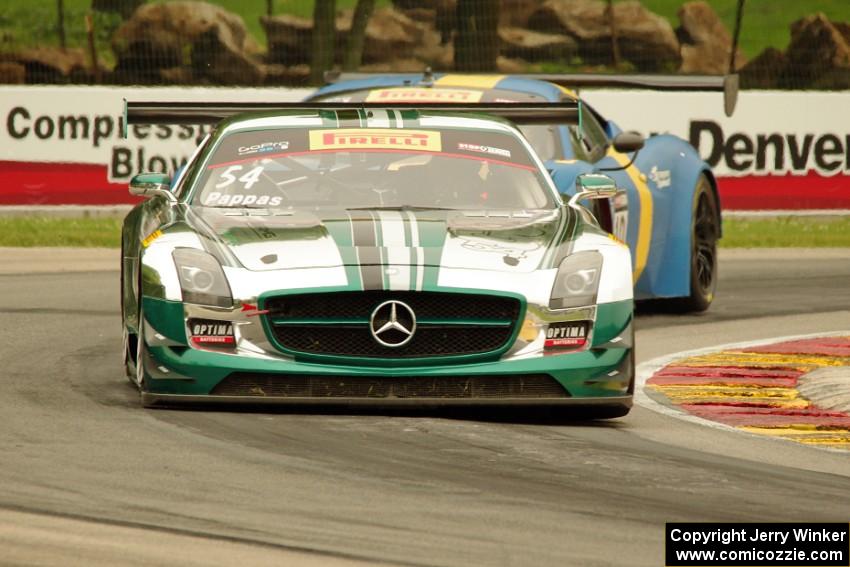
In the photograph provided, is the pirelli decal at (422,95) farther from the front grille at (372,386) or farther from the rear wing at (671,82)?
the front grille at (372,386)

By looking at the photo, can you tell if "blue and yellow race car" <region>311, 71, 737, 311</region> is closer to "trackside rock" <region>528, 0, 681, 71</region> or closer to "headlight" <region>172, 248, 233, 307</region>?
"headlight" <region>172, 248, 233, 307</region>

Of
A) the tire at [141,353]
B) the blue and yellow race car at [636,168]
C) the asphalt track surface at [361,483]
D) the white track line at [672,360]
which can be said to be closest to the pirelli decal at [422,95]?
the blue and yellow race car at [636,168]

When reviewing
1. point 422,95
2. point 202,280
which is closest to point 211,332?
point 202,280

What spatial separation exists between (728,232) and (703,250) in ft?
23.3

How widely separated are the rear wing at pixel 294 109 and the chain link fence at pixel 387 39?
11.0 m

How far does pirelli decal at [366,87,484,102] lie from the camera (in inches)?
467

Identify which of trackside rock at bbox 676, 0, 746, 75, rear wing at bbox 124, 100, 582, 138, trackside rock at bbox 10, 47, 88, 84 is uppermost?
rear wing at bbox 124, 100, 582, 138

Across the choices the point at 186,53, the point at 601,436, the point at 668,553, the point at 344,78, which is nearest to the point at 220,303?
the point at 601,436

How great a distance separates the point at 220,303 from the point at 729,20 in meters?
15.8

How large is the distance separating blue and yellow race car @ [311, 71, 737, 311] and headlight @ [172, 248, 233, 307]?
3522 millimetres

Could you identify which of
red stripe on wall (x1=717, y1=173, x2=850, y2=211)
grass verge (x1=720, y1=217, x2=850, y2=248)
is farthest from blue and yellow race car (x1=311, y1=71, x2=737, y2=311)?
red stripe on wall (x1=717, y1=173, x2=850, y2=211)

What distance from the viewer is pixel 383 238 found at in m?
7.79

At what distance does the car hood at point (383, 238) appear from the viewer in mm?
7605

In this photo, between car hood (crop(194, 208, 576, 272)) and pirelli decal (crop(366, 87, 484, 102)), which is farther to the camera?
pirelli decal (crop(366, 87, 484, 102))
